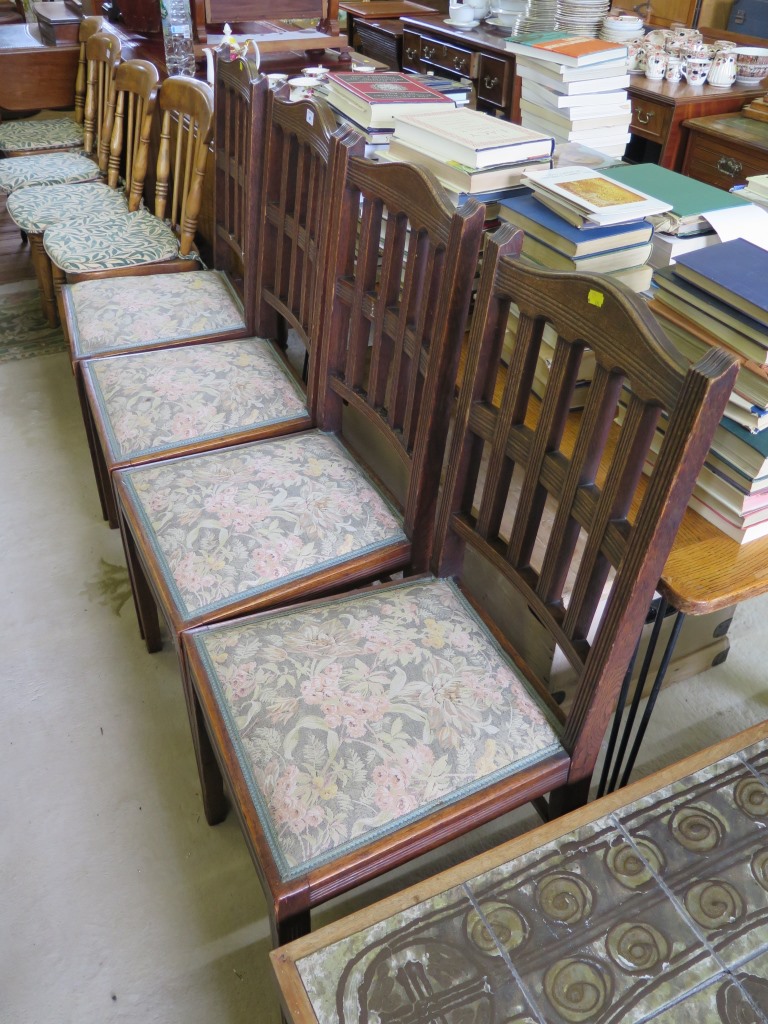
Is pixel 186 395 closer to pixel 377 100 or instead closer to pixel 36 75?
pixel 377 100

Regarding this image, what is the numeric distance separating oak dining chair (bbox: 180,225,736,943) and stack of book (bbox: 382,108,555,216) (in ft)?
1.28

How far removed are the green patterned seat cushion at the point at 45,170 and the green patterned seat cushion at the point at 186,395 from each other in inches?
45.9

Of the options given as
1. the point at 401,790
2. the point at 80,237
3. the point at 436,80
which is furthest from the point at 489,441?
the point at 80,237

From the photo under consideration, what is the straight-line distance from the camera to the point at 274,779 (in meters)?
0.93

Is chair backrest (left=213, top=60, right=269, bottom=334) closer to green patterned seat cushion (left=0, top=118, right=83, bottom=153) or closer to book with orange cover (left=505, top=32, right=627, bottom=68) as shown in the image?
book with orange cover (left=505, top=32, right=627, bottom=68)

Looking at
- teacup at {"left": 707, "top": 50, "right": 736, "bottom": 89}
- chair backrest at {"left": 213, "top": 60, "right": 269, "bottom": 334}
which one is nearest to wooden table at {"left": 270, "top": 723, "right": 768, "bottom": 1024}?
chair backrest at {"left": 213, "top": 60, "right": 269, "bottom": 334}

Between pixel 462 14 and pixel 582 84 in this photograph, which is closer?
pixel 582 84

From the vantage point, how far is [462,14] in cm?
349

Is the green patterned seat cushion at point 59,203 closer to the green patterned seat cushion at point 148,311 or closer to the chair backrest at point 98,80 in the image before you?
the chair backrest at point 98,80

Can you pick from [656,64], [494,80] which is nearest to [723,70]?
[656,64]

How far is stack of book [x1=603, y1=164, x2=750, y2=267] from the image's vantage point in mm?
1208

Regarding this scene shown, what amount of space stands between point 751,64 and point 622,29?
0.48 m

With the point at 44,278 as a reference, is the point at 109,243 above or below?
above

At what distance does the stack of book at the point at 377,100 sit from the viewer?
1.55 meters
